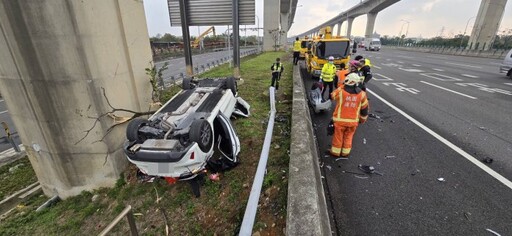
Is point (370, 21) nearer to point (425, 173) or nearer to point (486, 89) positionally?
point (486, 89)

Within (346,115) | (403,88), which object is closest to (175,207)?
(346,115)

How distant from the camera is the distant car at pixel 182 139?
10.4ft

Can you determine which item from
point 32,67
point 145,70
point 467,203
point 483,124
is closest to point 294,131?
point 467,203

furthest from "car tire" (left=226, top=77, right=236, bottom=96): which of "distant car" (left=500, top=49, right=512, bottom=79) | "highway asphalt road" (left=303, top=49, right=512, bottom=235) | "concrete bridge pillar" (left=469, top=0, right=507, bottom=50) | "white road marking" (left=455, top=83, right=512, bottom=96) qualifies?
"concrete bridge pillar" (left=469, top=0, right=507, bottom=50)

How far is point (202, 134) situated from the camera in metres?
3.42

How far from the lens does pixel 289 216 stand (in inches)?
100

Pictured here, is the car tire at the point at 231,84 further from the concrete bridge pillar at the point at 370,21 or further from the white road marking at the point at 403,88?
the concrete bridge pillar at the point at 370,21

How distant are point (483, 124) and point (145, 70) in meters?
8.23

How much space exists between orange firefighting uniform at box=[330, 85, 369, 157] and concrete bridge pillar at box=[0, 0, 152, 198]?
3.97 meters

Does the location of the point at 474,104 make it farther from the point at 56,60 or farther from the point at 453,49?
the point at 453,49

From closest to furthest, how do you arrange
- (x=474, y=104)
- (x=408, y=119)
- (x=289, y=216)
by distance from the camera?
(x=289, y=216)
(x=408, y=119)
(x=474, y=104)

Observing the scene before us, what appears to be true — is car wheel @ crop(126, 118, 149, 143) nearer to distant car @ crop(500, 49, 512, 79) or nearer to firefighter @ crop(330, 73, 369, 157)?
firefighter @ crop(330, 73, 369, 157)

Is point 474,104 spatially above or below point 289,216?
below

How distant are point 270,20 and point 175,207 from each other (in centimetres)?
3767
